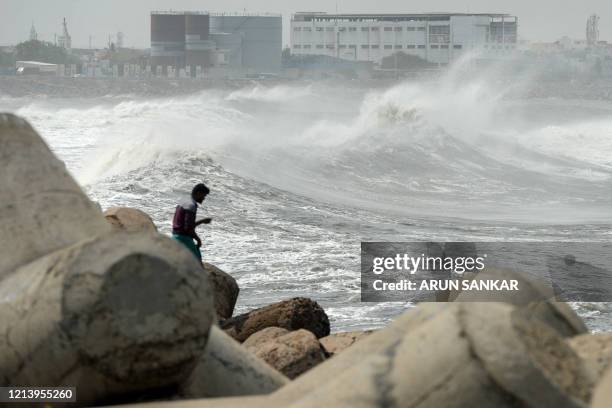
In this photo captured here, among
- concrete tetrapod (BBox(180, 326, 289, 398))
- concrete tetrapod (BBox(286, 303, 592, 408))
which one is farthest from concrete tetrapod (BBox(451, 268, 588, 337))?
concrete tetrapod (BBox(180, 326, 289, 398))

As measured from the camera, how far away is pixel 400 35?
153m

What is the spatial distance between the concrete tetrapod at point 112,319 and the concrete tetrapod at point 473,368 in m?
0.65

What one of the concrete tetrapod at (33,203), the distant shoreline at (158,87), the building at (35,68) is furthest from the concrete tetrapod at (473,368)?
the building at (35,68)

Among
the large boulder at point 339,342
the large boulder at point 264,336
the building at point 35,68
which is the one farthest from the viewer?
the building at point 35,68

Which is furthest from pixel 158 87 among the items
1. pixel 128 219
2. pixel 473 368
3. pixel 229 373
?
pixel 473 368

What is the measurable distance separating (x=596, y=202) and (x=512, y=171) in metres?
6.75

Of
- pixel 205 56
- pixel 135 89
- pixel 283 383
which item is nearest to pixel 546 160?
pixel 283 383

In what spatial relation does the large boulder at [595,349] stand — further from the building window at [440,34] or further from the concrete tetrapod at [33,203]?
the building window at [440,34]

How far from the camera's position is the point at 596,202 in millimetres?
24047

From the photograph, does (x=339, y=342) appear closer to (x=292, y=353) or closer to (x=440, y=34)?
(x=292, y=353)

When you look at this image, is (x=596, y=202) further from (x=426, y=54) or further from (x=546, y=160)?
(x=426, y=54)

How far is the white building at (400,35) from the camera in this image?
14875cm

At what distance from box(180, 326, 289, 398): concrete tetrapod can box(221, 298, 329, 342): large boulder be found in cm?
247

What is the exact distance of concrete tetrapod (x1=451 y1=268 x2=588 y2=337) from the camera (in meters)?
3.83
